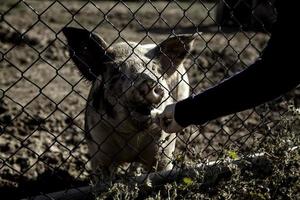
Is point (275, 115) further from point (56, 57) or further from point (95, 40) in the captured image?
point (56, 57)

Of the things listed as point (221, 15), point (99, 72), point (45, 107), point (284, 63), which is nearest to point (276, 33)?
point (284, 63)

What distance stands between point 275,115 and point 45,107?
2.43 meters

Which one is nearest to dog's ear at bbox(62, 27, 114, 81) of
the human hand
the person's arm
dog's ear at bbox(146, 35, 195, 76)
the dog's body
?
the dog's body

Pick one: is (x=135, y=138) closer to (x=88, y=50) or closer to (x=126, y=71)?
(x=126, y=71)

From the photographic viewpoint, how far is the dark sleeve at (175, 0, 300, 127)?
243 centimetres

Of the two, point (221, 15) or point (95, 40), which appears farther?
point (221, 15)

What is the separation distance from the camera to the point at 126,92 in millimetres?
3617

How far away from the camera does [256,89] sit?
2.59 meters

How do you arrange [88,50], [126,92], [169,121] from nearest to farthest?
1. [169,121]
2. [126,92]
3. [88,50]

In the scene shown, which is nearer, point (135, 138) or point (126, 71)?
point (126, 71)

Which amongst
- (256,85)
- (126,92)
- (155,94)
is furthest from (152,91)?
(256,85)

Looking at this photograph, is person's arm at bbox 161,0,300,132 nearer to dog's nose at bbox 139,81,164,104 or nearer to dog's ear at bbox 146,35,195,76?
dog's nose at bbox 139,81,164,104

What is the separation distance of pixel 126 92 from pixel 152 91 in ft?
0.67

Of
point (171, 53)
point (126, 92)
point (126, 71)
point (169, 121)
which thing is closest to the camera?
point (169, 121)
